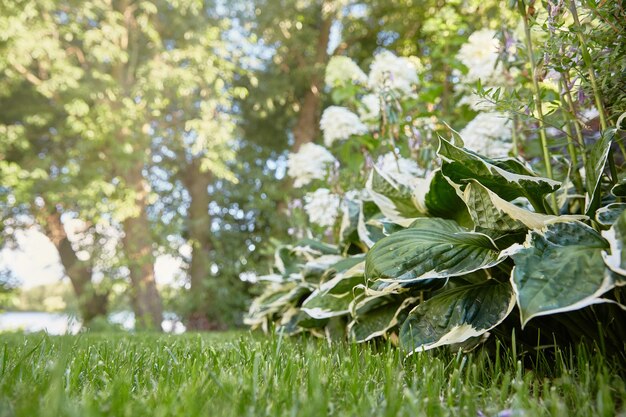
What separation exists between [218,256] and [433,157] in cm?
515

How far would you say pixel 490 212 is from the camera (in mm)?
1103

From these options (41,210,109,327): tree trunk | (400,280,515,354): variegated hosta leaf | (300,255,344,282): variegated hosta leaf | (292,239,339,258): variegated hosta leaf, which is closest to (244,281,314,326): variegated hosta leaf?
(300,255,344,282): variegated hosta leaf

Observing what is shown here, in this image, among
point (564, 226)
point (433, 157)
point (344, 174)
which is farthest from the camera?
point (344, 174)

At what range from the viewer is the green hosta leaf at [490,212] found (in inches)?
40.2

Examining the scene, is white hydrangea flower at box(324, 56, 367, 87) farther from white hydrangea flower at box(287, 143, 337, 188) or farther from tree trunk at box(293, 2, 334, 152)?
tree trunk at box(293, 2, 334, 152)

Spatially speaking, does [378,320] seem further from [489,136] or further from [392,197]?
[489,136]

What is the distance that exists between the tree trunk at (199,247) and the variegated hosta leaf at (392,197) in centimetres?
465

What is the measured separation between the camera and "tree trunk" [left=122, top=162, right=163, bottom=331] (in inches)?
231

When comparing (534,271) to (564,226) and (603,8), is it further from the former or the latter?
(603,8)

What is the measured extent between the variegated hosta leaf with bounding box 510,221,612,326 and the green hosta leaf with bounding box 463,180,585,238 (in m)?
0.09

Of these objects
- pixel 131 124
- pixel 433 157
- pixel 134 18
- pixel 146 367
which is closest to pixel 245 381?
pixel 146 367

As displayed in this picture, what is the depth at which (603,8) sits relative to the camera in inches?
41.0

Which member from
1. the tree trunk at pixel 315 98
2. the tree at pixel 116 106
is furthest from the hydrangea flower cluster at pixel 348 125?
the tree trunk at pixel 315 98

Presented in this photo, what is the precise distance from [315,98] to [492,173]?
6183 mm
